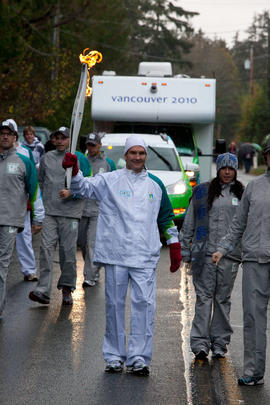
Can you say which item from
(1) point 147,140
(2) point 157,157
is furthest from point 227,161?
(1) point 147,140

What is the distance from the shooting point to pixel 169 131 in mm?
21250

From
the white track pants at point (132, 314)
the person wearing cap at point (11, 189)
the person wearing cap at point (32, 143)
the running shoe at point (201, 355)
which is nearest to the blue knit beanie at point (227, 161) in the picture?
the white track pants at point (132, 314)

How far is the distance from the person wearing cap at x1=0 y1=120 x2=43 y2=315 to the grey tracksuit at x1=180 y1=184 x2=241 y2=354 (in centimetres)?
220

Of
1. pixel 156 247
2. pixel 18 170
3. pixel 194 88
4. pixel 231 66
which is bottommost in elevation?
pixel 156 247

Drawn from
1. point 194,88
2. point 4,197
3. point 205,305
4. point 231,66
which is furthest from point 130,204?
point 231,66

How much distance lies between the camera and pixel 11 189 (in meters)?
9.72

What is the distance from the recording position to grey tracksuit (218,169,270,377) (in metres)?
7.21

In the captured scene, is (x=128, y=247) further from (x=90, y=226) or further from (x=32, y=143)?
(x=32, y=143)

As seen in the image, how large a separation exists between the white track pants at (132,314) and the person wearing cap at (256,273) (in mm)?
783

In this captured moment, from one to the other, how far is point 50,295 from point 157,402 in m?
4.60

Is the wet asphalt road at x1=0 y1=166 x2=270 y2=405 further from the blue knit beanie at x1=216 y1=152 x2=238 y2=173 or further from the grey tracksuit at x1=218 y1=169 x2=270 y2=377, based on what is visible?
the blue knit beanie at x1=216 y1=152 x2=238 y2=173

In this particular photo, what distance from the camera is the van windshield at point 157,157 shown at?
17.6 meters

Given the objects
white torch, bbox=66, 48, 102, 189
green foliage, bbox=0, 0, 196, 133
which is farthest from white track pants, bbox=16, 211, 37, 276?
green foliage, bbox=0, 0, 196, 133

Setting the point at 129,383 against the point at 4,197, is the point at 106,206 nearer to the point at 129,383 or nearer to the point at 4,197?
the point at 129,383
